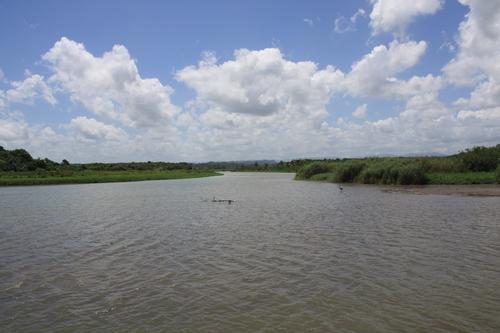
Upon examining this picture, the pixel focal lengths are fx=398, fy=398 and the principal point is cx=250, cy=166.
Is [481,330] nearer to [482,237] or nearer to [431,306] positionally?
[431,306]

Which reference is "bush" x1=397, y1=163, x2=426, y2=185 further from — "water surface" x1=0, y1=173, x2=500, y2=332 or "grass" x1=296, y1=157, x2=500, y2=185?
"water surface" x1=0, y1=173, x2=500, y2=332

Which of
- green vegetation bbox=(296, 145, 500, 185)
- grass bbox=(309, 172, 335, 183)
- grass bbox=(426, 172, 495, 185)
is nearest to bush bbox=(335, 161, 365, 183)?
green vegetation bbox=(296, 145, 500, 185)

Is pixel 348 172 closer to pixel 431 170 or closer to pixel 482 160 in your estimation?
pixel 431 170

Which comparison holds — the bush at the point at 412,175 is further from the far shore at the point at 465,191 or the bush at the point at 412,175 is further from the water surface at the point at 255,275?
the water surface at the point at 255,275

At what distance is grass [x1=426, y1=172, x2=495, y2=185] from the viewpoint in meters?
53.2

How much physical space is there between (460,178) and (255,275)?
165 ft

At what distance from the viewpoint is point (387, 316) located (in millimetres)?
9633

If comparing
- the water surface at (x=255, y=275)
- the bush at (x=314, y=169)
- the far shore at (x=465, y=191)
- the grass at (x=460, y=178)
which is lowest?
the water surface at (x=255, y=275)

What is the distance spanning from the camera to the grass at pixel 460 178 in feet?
174

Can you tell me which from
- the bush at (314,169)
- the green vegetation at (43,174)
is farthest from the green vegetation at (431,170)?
the green vegetation at (43,174)

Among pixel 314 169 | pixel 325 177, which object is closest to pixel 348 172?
pixel 325 177

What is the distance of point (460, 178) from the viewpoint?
179ft

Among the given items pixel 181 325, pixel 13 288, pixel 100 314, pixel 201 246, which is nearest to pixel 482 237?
pixel 201 246

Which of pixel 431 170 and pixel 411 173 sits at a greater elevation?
pixel 431 170
